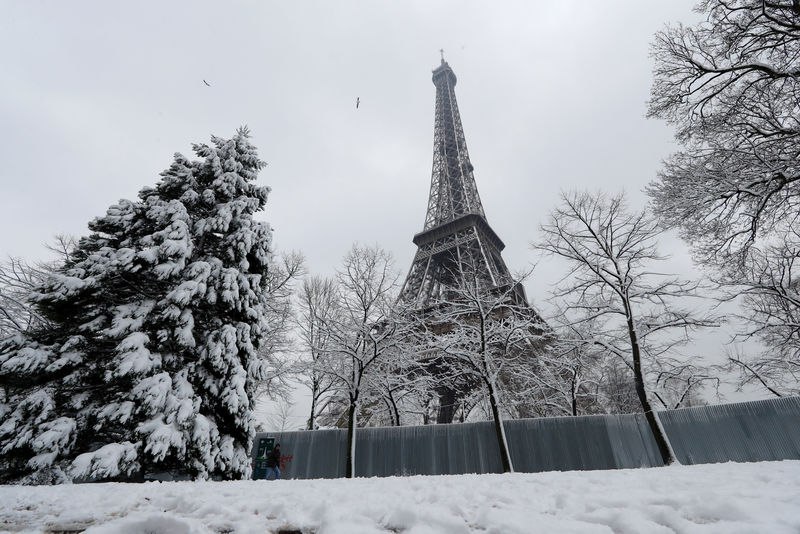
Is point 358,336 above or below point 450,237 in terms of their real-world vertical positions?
below

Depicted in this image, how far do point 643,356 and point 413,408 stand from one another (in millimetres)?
10965

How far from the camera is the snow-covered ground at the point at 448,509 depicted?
220 centimetres

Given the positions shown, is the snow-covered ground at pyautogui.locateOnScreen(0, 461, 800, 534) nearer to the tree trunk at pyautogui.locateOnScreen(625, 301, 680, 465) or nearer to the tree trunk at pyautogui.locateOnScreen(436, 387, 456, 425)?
the tree trunk at pyautogui.locateOnScreen(625, 301, 680, 465)

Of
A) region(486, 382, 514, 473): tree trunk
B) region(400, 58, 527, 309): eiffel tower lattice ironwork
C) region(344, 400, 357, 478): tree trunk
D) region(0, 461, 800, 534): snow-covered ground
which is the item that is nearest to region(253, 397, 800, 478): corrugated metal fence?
region(486, 382, 514, 473): tree trunk

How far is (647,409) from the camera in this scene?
998 centimetres

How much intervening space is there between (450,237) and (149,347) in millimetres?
27735

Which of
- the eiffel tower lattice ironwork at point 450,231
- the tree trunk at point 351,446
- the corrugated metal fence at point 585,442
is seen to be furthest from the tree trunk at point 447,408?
the tree trunk at point 351,446

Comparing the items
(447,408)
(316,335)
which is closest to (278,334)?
(316,335)

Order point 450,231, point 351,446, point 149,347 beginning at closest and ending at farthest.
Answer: point 149,347 < point 351,446 < point 450,231

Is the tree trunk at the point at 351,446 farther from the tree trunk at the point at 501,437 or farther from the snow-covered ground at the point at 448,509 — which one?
the snow-covered ground at the point at 448,509

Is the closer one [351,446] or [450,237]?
[351,446]

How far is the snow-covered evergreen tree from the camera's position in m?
7.41

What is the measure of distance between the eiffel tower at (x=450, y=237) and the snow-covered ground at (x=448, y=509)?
19803 mm

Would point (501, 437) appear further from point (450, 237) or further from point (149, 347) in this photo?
point (450, 237)
